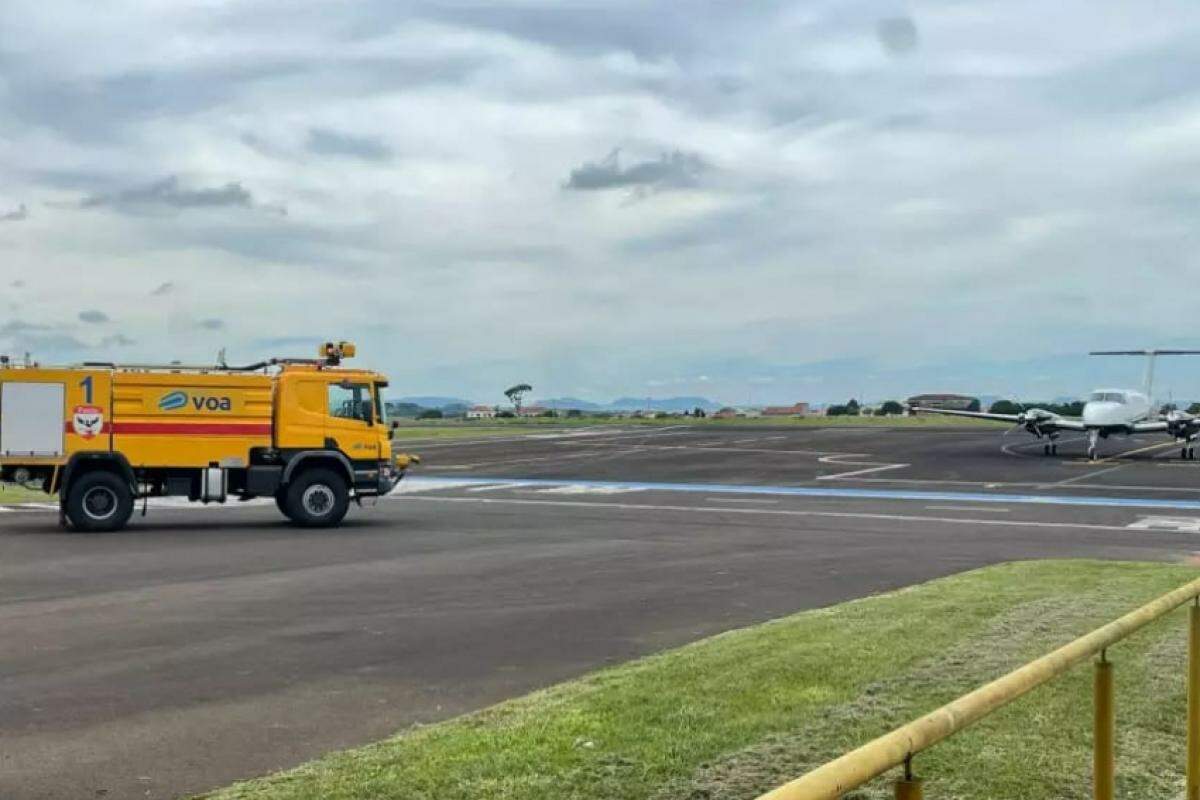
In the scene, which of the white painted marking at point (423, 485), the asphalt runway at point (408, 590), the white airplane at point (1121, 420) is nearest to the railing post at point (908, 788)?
the asphalt runway at point (408, 590)

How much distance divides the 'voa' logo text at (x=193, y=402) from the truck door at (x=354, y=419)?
1965 mm

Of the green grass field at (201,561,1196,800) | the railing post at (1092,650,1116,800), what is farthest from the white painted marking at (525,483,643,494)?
the railing post at (1092,650,1116,800)

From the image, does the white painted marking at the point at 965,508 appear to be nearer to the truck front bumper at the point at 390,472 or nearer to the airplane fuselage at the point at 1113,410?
the truck front bumper at the point at 390,472

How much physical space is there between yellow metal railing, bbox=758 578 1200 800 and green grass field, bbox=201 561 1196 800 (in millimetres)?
115

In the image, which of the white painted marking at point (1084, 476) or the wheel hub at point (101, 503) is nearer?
the wheel hub at point (101, 503)

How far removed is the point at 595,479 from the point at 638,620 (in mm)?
25664

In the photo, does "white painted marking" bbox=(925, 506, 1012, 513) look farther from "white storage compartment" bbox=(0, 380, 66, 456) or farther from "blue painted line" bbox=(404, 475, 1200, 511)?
"white storage compartment" bbox=(0, 380, 66, 456)

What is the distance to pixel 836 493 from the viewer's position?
3098cm

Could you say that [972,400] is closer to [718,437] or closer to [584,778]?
[718,437]

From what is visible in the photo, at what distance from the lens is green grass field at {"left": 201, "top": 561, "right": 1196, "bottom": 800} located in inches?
223

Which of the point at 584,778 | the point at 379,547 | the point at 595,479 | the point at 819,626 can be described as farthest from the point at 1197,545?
the point at 595,479

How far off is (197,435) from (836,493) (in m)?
16.8

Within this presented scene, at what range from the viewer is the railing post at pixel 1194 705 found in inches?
189

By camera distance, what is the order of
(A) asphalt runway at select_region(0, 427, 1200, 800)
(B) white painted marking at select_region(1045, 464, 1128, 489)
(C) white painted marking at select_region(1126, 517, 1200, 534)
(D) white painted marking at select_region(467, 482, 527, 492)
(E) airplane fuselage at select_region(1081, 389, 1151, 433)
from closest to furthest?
Answer: 1. (A) asphalt runway at select_region(0, 427, 1200, 800)
2. (C) white painted marking at select_region(1126, 517, 1200, 534)
3. (D) white painted marking at select_region(467, 482, 527, 492)
4. (B) white painted marking at select_region(1045, 464, 1128, 489)
5. (E) airplane fuselage at select_region(1081, 389, 1151, 433)
